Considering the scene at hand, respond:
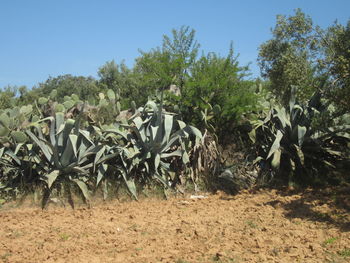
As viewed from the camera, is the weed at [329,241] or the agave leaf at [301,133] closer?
the weed at [329,241]

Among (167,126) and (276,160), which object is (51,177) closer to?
(167,126)

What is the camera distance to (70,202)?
6125 mm

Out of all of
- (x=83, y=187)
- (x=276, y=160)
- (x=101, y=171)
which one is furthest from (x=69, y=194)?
(x=276, y=160)

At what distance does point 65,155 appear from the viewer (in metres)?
6.27

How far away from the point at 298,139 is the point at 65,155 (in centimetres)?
419

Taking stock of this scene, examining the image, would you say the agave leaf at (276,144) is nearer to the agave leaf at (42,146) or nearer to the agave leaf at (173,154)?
the agave leaf at (173,154)

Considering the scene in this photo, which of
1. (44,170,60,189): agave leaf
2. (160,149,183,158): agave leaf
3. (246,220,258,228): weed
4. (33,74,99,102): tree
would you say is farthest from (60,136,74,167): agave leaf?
(33,74,99,102): tree

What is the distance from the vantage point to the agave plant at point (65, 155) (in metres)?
6.19

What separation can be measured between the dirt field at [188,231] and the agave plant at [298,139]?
3.10 ft

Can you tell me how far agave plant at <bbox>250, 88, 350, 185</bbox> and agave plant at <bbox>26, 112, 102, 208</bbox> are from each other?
3212 mm

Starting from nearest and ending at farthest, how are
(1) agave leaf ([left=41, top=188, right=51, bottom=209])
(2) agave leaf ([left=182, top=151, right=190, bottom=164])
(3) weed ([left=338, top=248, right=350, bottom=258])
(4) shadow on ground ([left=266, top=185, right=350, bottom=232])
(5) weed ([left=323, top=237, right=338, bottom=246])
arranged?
(3) weed ([left=338, top=248, right=350, bottom=258]) → (5) weed ([left=323, top=237, right=338, bottom=246]) → (4) shadow on ground ([left=266, top=185, right=350, bottom=232]) → (1) agave leaf ([left=41, top=188, right=51, bottom=209]) → (2) agave leaf ([left=182, top=151, right=190, bottom=164])

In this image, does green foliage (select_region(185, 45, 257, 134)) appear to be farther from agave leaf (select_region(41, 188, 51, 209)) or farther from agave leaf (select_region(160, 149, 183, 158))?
agave leaf (select_region(41, 188, 51, 209))

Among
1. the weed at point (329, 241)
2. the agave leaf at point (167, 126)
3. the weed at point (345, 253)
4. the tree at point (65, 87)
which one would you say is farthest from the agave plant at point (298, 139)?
the tree at point (65, 87)

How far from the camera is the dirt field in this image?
14.1 feet
